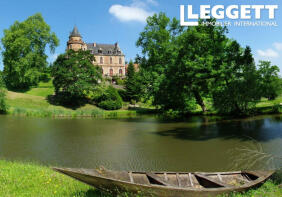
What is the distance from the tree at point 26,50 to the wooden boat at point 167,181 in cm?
4600

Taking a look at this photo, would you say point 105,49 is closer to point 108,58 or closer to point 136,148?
point 108,58

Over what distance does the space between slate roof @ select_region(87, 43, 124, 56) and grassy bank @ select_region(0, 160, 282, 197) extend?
71.3 m

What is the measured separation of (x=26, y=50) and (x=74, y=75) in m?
15.9

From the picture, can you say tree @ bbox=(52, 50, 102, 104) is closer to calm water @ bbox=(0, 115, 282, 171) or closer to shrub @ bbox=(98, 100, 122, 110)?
shrub @ bbox=(98, 100, 122, 110)

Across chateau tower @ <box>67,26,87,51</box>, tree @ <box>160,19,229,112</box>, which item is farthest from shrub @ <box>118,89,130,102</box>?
chateau tower @ <box>67,26,87,51</box>

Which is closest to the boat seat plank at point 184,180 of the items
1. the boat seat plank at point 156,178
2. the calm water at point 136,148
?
the boat seat plank at point 156,178

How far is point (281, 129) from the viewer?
1733 centimetres

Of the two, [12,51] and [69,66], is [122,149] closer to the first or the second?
[69,66]

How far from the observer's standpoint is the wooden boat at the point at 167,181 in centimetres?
501

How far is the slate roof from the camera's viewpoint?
76675 mm

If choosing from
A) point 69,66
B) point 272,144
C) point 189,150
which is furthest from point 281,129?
point 69,66

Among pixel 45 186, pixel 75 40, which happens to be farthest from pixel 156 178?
pixel 75 40

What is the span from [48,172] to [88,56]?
36910 mm

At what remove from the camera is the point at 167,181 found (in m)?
6.22
